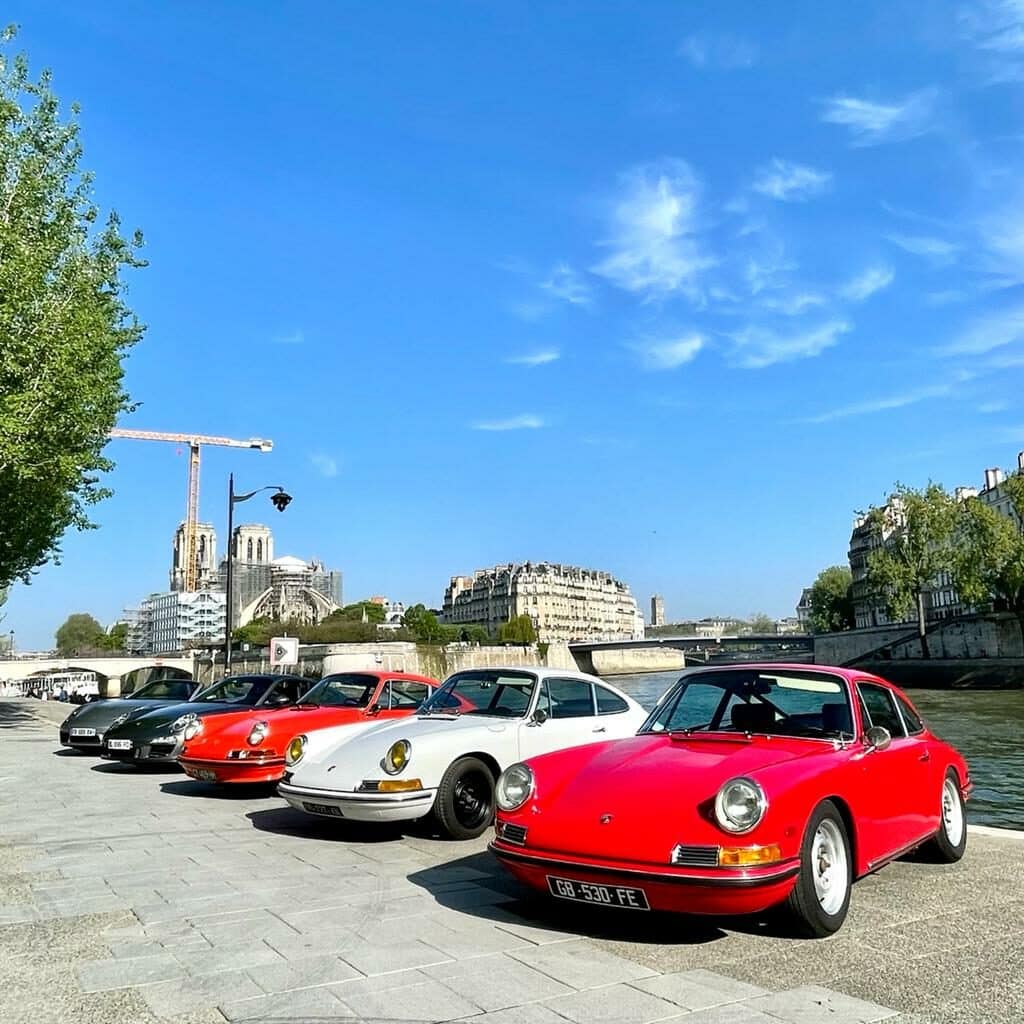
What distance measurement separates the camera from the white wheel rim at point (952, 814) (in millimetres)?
6910

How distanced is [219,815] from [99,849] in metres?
2.04

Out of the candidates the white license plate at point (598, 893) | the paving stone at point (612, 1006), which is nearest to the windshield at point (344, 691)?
the white license plate at point (598, 893)

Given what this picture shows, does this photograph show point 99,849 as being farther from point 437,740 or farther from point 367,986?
point 367,986

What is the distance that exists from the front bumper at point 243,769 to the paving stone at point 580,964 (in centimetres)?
628

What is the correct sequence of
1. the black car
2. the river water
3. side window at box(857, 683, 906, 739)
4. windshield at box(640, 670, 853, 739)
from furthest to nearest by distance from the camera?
1. the black car
2. the river water
3. side window at box(857, 683, 906, 739)
4. windshield at box(640, 670, 853, 739)

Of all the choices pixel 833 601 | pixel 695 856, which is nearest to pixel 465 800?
pixel 695 856

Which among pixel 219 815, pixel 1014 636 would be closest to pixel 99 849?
pixel 219 815

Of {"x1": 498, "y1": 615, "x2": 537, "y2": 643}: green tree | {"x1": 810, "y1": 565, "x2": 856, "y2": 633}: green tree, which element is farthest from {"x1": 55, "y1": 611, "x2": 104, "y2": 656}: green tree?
{"x1": 810, "y1": 565, "x2": 856, "y2": 633}: green tree

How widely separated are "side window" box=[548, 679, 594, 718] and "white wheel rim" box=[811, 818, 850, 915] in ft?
13.0

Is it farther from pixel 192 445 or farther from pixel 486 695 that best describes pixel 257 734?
pixel 192 445

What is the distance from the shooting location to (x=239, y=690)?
535 inches

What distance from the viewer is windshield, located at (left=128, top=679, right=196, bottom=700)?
17.2m

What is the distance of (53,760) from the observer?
15953 mm

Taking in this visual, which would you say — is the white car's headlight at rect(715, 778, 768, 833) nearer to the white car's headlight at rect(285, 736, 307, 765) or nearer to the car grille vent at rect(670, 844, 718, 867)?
the car grille vent at rect(670, 844, 718, 867)
